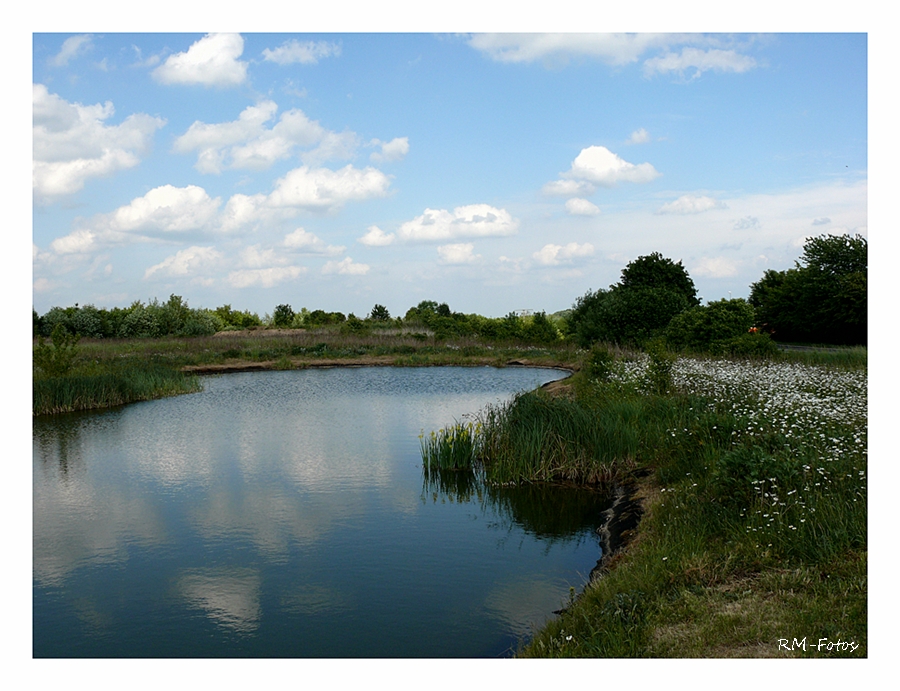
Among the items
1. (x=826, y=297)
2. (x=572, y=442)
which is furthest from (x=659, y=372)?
(x=826, y=297)

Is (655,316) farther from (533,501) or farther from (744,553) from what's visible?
(744,553)

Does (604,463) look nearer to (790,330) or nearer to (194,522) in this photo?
(194,522)

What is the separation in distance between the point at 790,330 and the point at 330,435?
28.9 metres

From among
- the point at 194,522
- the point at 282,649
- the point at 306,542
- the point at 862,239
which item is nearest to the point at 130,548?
the point at 194,522

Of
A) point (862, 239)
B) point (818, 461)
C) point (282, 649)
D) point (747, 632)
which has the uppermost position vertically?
point (862, 239)

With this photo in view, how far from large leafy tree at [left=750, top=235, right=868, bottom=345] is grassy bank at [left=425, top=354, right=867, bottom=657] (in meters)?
19.1

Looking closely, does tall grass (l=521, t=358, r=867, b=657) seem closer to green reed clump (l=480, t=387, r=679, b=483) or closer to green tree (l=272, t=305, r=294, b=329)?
green reed clump (l=480, t=387, r=679, b=483)

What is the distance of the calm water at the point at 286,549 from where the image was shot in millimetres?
5875

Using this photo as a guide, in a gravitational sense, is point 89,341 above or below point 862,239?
below

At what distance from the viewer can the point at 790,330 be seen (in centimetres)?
3519

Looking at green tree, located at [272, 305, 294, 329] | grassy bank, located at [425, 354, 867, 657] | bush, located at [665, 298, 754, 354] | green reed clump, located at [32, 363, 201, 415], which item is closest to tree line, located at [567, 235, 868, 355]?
bush, located at [665, 298, 754, 354]

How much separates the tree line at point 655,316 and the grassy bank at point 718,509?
5.00 metres

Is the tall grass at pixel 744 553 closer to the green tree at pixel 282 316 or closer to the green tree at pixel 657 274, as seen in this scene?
the green tree at pixel 657 274

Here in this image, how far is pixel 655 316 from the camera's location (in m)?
22.7
